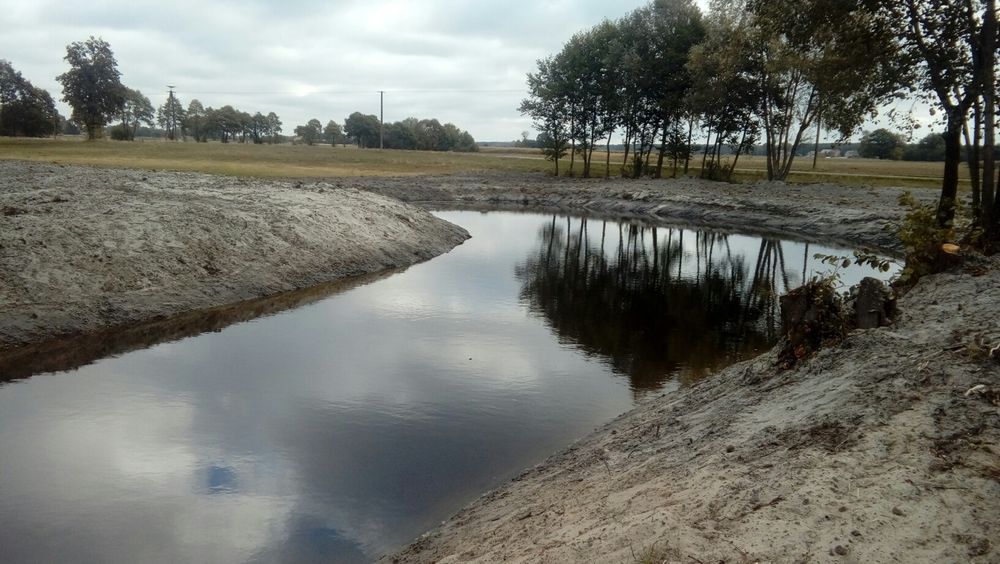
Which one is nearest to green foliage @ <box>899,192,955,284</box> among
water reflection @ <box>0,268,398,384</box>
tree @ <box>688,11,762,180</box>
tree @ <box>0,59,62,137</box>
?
water reflection @ <box>0,268,398,384</box>

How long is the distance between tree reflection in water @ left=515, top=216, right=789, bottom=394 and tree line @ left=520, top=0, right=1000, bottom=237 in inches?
199

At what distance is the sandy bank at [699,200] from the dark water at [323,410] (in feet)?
51.1

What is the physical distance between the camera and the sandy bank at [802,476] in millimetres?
4152

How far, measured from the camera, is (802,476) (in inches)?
195

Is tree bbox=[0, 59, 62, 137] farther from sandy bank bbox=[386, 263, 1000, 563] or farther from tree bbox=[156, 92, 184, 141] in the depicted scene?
sandy bank bbox=[386, 263, 1000, 563]

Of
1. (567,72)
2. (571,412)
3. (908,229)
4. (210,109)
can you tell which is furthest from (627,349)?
(210,109)

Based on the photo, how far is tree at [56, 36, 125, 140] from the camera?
302ft

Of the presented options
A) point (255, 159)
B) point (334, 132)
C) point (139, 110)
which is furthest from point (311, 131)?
point (255, 159)

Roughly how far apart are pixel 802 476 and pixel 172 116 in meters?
154

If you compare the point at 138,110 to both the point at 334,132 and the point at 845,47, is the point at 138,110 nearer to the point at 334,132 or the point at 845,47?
the point at 334,132

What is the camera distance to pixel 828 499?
4527mm

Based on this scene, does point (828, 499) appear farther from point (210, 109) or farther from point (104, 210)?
point (210, 109)

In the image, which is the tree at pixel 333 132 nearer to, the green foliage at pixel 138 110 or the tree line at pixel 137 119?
the tree line at pixel 137 119

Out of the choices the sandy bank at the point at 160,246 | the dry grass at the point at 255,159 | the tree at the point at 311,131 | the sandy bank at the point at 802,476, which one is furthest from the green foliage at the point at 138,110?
the sandy bank at the point at 802,476
